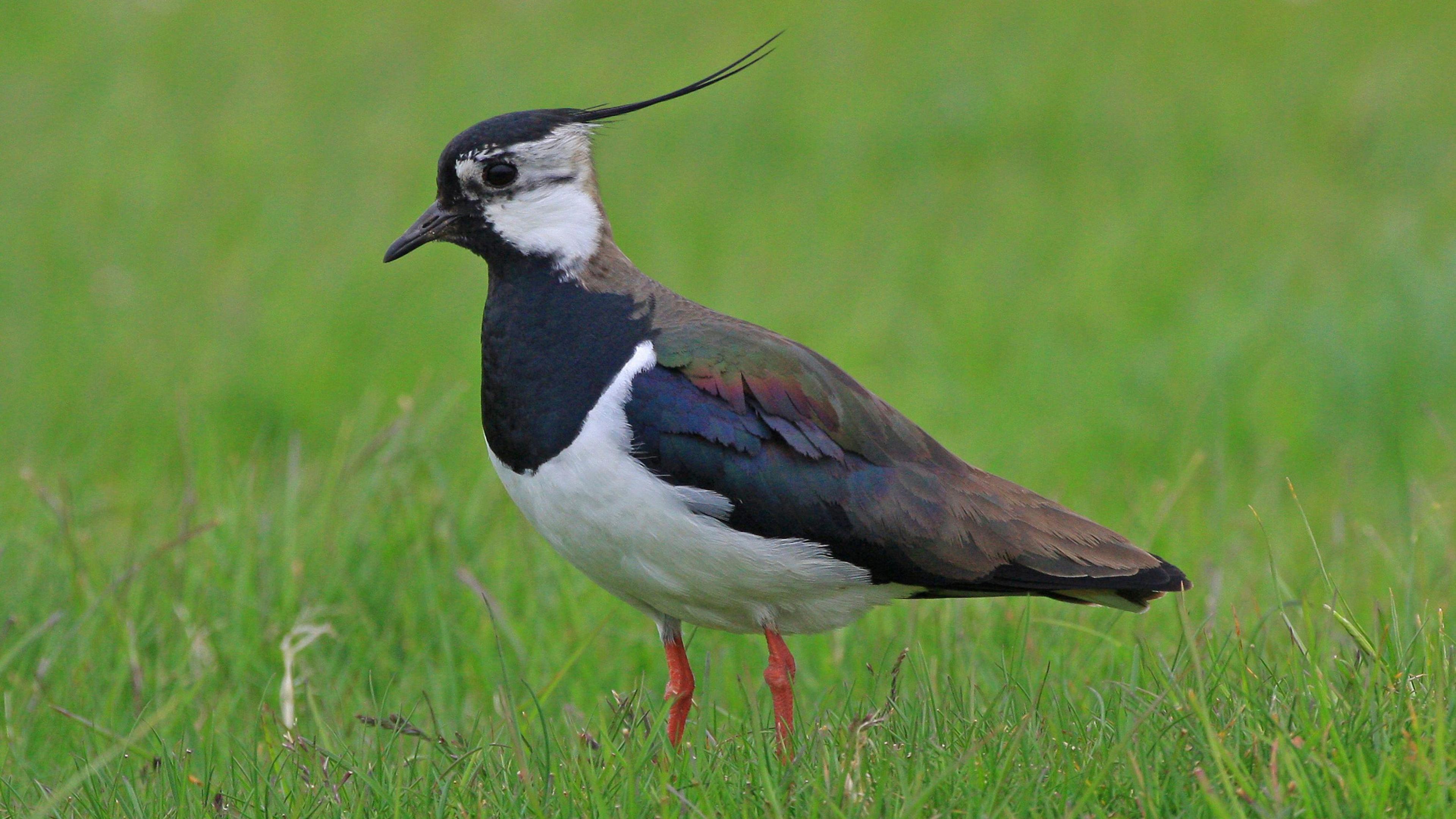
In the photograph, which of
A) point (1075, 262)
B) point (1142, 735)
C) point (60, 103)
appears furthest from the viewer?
point (60, 103)

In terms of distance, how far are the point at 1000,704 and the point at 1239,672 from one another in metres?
0.55

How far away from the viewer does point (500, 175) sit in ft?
13.0

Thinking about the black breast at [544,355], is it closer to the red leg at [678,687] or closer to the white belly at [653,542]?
the white belly at [653,542]

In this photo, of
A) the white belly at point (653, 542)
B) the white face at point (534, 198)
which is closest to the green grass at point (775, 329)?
the white belly at point (653, 542)

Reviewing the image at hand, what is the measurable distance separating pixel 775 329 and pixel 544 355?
452 cm

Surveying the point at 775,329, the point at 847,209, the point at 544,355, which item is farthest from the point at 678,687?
the point at 847,209

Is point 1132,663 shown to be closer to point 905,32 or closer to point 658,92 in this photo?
point 658,92

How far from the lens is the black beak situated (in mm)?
3998

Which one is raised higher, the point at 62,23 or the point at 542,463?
the point at 62,23

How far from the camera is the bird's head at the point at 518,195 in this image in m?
3.93

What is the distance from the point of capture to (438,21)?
12977 mm

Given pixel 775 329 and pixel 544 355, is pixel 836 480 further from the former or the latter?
pixel 775 329

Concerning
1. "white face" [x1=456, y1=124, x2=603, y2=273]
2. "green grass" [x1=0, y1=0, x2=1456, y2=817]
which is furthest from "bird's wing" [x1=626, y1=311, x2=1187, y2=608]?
"white face" [x1=456, y1=124, x2=603, y2=273]

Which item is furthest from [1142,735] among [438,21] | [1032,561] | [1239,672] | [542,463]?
[438,21]
